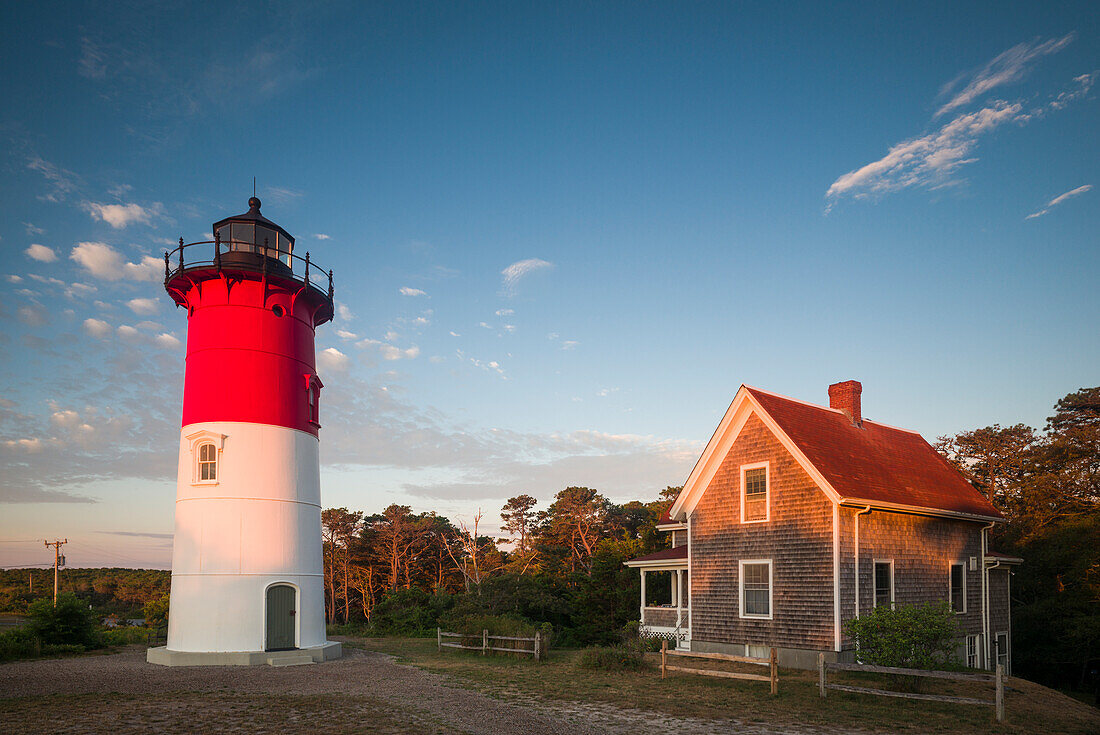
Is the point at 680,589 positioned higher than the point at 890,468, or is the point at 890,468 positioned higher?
the point at 890,468

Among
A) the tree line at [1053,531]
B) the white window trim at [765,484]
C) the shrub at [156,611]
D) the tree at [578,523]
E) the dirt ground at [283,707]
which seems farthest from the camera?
the tree at [578,523]

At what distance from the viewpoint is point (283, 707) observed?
1271 centimetres

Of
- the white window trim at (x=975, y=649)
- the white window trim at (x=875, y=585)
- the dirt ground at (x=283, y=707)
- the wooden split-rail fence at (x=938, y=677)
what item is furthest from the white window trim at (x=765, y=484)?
the dirt ground at (x=283, y=707)

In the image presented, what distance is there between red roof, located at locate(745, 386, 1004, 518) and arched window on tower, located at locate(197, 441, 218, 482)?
14614 mm

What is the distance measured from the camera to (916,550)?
19938 millimetres

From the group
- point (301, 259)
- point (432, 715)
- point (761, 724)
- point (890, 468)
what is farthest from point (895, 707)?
point (301, 259)

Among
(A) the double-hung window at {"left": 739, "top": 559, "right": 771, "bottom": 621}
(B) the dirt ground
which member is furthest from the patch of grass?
(A) the double-hung window at {"left": 739, "top": 559, "right": 771, "bottom": 621}

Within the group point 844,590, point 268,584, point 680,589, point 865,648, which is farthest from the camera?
point 680,589

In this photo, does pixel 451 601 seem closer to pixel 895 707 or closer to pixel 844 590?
pixel 844 590

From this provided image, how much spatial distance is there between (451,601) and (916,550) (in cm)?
2091

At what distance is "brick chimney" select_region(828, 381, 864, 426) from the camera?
22.9 meters

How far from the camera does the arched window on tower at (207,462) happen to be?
20.1m

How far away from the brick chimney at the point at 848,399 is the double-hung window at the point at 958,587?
4865 mm

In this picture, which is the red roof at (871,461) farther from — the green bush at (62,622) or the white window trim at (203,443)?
the green bush at (62,622)
